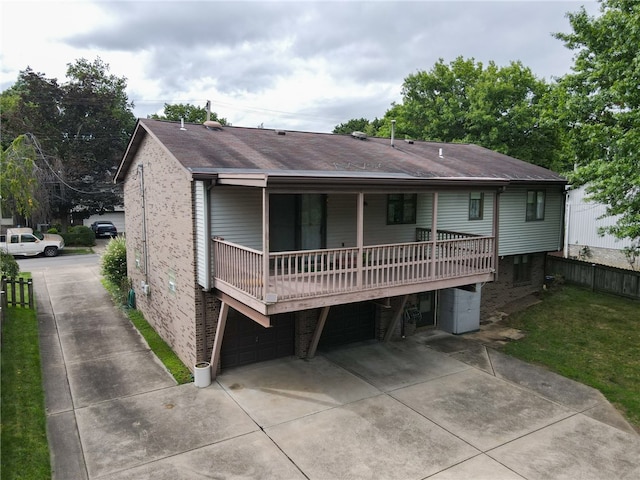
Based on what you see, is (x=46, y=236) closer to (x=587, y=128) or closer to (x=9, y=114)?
(x=9, y=114)

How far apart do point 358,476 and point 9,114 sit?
1470 inches

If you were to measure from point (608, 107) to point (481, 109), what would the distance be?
15.3 m

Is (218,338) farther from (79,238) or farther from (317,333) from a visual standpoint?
(79,238)

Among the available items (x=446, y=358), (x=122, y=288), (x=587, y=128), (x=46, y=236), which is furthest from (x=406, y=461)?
(x=46, y=236)

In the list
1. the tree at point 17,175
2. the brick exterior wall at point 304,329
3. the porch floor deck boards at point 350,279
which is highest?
the tree at point 17,175

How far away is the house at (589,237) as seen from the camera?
70.5ft

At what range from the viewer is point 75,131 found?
36562 mm

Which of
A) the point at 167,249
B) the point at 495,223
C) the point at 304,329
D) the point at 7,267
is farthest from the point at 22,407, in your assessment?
the point at 495,223

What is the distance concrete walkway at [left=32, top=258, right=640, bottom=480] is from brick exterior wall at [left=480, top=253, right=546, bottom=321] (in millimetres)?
4173

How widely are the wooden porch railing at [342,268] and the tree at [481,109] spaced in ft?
57.7

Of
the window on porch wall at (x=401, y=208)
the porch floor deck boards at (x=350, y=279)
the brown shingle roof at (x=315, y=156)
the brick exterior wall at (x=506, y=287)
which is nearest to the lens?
the porch floor deck boards at (x=350, y=279)

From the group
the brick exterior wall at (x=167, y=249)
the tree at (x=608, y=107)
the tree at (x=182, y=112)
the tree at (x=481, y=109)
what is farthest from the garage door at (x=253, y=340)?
the tree at (x=182, y=112)

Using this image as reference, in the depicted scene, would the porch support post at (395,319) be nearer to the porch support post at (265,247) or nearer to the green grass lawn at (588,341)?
the green grass lawn at (588,341)

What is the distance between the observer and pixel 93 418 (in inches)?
363
